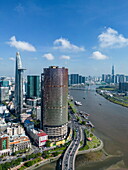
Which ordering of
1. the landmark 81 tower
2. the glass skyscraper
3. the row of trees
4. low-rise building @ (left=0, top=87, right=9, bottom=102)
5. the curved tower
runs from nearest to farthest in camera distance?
the row of trees → the curved tower → the landmark 81 tower → low-rise building @ (left=0, top=87, right=9, bottom=102) → the glass skyscraper

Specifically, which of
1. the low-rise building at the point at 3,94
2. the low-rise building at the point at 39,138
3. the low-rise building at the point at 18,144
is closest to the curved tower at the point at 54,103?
the low-rise building at the point at 39,138

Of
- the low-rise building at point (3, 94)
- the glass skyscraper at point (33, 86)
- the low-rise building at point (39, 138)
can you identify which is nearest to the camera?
the low-rise building at point (39, 138)

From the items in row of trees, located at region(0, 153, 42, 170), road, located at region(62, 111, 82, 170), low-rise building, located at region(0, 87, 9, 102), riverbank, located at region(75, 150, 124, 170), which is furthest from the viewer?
low-rise building, located at region(0, 87, 9, 102)

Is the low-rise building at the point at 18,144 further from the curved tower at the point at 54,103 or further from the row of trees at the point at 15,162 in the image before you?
the curved tower at the point at 54,103

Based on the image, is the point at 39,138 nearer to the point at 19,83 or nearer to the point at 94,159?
the point at 94,159

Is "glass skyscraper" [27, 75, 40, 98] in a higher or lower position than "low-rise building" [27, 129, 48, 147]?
higher

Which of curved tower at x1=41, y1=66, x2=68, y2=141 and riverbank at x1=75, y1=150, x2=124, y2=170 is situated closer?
riverbank at x1=75, y1=150, x2=124, y2=170

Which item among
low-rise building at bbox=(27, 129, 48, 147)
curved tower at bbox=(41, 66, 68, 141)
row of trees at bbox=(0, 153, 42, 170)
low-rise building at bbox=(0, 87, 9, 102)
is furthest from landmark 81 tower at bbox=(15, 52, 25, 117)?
row of trees at bbox=(0, 153, 42, 170)

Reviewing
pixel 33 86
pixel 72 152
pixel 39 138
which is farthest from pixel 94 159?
pixel 33 86

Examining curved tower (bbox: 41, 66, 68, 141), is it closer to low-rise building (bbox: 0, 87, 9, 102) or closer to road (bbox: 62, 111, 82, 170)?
road (bbox: 62, 111, 82, 170)
